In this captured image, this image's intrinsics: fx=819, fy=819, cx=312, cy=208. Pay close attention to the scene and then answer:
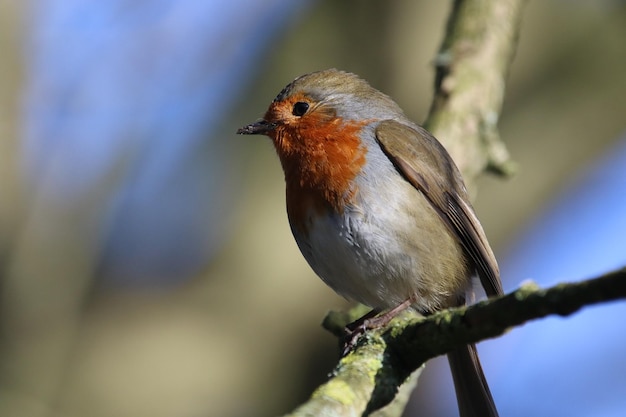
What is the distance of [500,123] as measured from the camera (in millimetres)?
5434

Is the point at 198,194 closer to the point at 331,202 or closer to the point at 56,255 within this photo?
the point at 56,255

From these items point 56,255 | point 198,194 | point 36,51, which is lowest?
point 56,255

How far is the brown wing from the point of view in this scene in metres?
3.59

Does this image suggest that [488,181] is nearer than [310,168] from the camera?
No

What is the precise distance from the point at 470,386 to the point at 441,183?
2.91 feet

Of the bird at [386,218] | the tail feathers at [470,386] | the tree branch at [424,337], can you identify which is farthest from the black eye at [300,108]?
the tree branch at [424,337]

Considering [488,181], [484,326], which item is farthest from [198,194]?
[484,326]

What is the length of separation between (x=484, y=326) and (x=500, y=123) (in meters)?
3.69

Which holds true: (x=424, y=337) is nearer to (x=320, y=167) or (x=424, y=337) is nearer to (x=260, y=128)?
(x=320, y=167)

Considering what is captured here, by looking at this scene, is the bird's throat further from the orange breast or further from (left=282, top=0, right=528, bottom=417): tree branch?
(left=282, top=0, right=528, bottom=417): tree branch

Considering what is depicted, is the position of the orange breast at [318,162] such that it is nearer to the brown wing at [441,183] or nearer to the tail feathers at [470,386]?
the brown wing at [441,183]

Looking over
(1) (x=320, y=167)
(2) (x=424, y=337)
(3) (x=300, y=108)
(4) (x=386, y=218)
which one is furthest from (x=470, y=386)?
(3) (x=300, y=108)

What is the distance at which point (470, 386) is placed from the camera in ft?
11.5

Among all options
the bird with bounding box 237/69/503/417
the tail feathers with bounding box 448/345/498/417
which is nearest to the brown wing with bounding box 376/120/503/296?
the bird with bounding box 237/69/503/417
